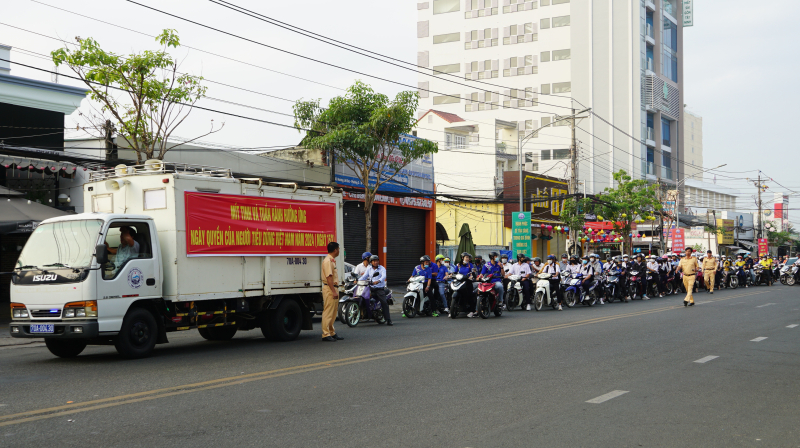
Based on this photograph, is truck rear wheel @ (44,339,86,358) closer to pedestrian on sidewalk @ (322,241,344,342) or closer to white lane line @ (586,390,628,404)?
pedestrian on sidewalk @ (322,241,344,342)

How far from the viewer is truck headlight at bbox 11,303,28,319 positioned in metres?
10.4

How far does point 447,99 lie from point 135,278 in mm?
73177

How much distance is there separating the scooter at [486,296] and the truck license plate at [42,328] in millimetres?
10872

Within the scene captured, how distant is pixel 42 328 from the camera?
10.2 m

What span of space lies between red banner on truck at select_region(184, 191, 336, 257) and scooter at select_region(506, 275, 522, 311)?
8.67 m

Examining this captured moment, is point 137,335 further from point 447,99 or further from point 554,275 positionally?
point 447,99

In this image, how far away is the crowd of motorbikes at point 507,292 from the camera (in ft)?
55.4

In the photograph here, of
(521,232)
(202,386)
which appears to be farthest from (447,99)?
(202,386)

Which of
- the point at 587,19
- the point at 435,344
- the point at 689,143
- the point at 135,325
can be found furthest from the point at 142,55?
the point at 689,143

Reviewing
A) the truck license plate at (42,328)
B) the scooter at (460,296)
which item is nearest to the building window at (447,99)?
the scooter at (460,296)

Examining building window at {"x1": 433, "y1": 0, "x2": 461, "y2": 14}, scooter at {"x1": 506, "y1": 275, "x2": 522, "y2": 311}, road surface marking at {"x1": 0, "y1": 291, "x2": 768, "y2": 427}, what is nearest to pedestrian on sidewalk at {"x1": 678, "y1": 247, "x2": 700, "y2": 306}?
scooter at {"x1": 506, "y1": 275, "x2": 522, "y2": 311}

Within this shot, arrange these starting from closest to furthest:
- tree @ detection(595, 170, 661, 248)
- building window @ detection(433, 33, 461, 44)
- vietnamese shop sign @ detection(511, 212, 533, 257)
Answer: vietnamese shop sign @ detection(511, 212, 533, 257)
tree @ detection(595, 170, 661, 248)
building window @ detection(433, 33, 461, 44)

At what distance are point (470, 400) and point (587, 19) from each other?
73160 millimetres

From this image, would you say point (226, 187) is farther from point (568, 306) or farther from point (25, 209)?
point (568, 306)
